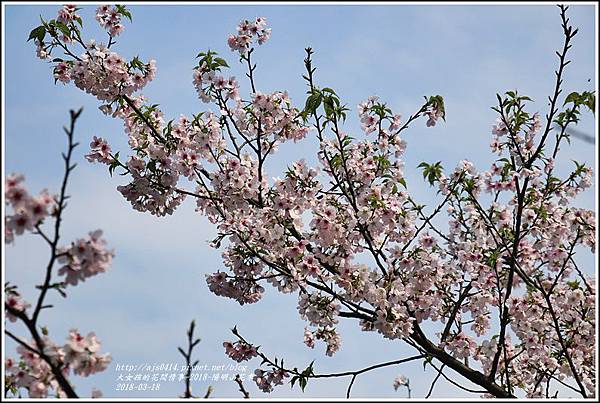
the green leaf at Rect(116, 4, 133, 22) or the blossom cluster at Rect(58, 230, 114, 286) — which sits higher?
the green leaf at Rect(116, 4, 133, 22)

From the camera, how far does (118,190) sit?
6.25 meters

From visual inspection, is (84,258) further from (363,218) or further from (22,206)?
(363,218)

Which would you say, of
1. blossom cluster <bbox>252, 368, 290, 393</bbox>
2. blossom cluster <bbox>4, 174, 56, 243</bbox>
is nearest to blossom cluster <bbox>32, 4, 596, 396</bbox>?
blossom cluster <bbox>252, 368, 290, 393</bbox>

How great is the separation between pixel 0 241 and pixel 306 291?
284 centimetres

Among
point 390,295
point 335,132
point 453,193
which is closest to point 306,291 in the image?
point 390,295

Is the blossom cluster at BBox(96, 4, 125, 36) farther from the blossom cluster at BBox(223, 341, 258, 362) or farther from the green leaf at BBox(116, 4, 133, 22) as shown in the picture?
the blossom cluster at BBox(223, 341, 258, 362)

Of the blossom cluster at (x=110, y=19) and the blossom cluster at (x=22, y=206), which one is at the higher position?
the blossom cluster at (x=110, y=19)

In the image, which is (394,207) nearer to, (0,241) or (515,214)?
(515,214)

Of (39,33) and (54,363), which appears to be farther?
(39,33)

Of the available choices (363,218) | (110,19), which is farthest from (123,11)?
(363,218)

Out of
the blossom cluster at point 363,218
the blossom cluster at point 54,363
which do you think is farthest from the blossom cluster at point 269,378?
the blossom cluster at point 54,363

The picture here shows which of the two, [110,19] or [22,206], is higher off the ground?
[110,19]

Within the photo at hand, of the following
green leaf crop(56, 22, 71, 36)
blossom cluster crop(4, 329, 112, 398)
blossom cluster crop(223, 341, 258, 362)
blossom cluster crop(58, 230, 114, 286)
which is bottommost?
blossom cluster crop(4, 329, 112, 398)

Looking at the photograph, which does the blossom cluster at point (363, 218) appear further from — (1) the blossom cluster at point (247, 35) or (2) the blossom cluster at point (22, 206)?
(2) the blossom cluster at point (22, 206)
